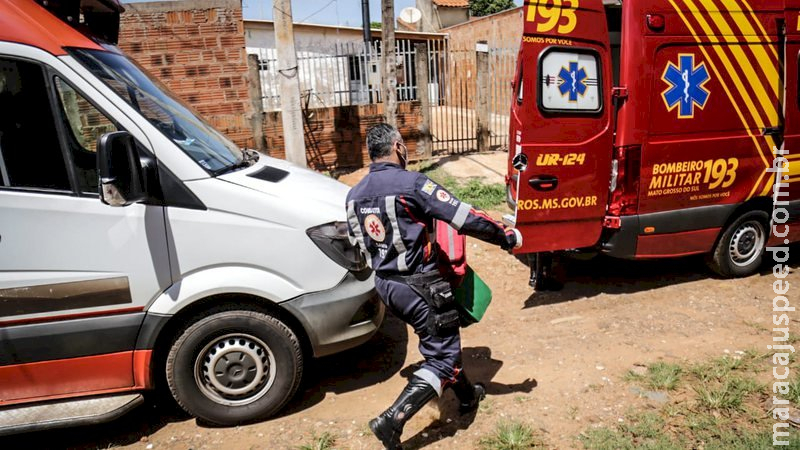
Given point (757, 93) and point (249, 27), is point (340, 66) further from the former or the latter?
point (249, 27)

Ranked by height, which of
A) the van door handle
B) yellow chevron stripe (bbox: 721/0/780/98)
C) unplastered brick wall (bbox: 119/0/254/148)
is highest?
unplastered brick wall (bbox: 119/0/254/148)

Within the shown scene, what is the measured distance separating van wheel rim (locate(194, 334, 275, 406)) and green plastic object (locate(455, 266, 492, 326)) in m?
1.18

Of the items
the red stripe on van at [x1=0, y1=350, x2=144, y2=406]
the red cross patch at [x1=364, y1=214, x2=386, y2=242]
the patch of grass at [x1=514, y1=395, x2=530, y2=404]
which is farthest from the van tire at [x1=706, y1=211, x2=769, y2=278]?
the red stripe on van at [x1=0, y1=350, x2=144, y2=406]

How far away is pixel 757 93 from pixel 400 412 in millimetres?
4255

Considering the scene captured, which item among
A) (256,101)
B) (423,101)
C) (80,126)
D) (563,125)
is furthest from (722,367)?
(256,101)

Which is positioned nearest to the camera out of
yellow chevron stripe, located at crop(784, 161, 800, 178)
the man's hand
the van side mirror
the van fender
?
the van side mirror

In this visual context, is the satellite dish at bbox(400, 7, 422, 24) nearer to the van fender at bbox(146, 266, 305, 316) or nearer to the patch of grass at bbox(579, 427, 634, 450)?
the van fender at bbox(146, 266, 305, 316)

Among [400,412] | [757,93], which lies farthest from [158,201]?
[757,93]

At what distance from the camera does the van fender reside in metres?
3.02

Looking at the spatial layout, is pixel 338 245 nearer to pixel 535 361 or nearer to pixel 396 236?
pixel 396 236

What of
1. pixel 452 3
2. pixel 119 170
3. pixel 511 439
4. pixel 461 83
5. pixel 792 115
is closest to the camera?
pixel 119 170

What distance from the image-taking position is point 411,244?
2.83 meters

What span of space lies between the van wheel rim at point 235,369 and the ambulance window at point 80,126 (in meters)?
1.13

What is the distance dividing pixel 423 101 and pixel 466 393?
809cm
